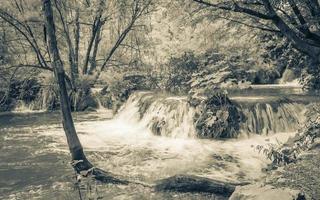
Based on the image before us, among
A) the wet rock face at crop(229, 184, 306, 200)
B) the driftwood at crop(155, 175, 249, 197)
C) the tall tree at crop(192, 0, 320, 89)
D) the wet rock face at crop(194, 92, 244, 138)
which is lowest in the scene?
the driftwood at crop(155, 175, 249, 197)

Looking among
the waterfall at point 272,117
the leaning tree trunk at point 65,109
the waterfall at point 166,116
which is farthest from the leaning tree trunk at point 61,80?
the waterfall at point 272,117

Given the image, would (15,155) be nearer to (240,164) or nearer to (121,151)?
(121,151)

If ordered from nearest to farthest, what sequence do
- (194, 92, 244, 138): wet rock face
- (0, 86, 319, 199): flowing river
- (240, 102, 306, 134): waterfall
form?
(0, 86, 319, 199): flowing river, (240, 102, 306, 134): waterfall, (194, 92, 244, 138): wet rock face

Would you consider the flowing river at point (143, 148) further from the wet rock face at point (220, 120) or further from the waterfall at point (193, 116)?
the wet rock face at point (220, 120)

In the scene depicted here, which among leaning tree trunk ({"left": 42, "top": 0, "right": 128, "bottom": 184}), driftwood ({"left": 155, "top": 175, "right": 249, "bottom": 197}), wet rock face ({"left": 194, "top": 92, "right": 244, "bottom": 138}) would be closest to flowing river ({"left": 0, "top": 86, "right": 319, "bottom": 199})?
driftwood ({"left": 155, "top": 175, "right": 249, "bottom": 197})

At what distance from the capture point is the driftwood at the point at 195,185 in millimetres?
8617

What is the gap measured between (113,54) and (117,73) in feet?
13.6

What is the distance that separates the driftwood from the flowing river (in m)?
0.21

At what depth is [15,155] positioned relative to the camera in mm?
13242

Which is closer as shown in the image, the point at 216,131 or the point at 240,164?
the point at 240,164

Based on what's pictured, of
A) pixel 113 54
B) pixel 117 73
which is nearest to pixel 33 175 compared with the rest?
pixel 117 73

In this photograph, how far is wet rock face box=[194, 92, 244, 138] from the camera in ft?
50.0

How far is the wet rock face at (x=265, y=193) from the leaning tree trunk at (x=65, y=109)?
373 cm

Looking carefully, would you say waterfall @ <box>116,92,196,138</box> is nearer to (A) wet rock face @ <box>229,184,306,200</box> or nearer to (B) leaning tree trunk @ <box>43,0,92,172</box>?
(B) leaning tree trunk @ <box>43,0,92,172</box>
